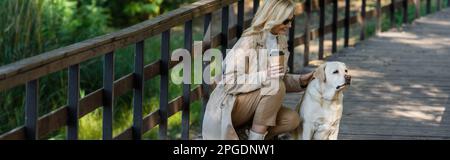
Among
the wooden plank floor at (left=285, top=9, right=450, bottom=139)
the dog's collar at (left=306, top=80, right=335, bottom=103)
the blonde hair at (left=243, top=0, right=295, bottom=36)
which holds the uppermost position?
the blonde hair at (left=243, top=0, right=295, bottom=36)

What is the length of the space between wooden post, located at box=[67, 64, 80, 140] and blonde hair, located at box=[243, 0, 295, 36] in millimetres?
977

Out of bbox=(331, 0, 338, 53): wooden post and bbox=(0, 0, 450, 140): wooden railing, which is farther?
bbox=(331, 0, 338, 53): wooden post

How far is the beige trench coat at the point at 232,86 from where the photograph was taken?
6516mm

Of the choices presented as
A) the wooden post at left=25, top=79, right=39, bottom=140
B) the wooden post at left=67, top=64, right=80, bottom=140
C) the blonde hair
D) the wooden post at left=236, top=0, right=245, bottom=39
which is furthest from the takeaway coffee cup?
the wooden post at left=236, top=0, right=245, bottom=39

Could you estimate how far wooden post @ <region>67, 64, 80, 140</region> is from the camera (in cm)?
613

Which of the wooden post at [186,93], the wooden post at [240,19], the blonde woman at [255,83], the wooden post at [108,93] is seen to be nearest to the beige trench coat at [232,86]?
the blonde woman at [255,83]

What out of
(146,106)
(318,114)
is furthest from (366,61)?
(318,114)

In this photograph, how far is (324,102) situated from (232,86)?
0.47 meters

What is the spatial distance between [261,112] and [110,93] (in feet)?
2.63

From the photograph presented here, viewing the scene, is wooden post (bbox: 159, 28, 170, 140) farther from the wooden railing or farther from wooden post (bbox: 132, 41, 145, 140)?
wooden post (bbox: 132, 41, 145, 140)

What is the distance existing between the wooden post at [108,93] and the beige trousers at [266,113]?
649 mm

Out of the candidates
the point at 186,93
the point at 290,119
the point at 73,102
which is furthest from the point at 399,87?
the point at 73,102

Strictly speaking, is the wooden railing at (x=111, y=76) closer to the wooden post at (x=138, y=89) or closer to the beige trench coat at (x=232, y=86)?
the wooden post at (x=138, y=89)

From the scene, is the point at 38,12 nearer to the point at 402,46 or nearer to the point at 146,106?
the point at 146,106
